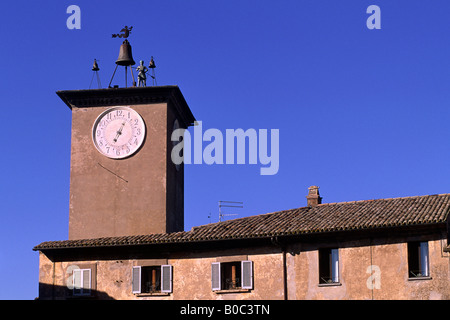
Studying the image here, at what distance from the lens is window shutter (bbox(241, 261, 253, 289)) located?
3278 cm

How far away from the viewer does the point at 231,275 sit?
33344 mm

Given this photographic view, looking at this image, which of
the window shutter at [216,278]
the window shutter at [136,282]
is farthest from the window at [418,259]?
the window shutter at [136,282]

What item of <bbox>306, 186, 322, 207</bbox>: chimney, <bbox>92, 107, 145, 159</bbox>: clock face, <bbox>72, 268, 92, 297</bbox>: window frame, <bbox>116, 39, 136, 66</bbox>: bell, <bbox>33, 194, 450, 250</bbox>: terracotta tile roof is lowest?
<bbox>72, 268, 92, 297</bbox>: window frame

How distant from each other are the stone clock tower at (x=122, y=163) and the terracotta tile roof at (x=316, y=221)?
1.82 m

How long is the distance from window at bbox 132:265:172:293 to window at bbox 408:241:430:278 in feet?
27.3

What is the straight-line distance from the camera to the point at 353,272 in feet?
104

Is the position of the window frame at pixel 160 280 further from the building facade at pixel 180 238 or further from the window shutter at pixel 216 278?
the window shutter at pixel 216 278

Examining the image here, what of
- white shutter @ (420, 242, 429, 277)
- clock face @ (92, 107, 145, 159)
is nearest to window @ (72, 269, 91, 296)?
clock face @ (92, 107, 145, 159)

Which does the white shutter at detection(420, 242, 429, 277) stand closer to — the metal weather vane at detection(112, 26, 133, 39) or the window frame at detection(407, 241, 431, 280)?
the window frame at detection(407, 241, 431, 280)

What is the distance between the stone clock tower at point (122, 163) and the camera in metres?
36.8

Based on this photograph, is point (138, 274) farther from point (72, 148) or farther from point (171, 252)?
point (72, 148)
